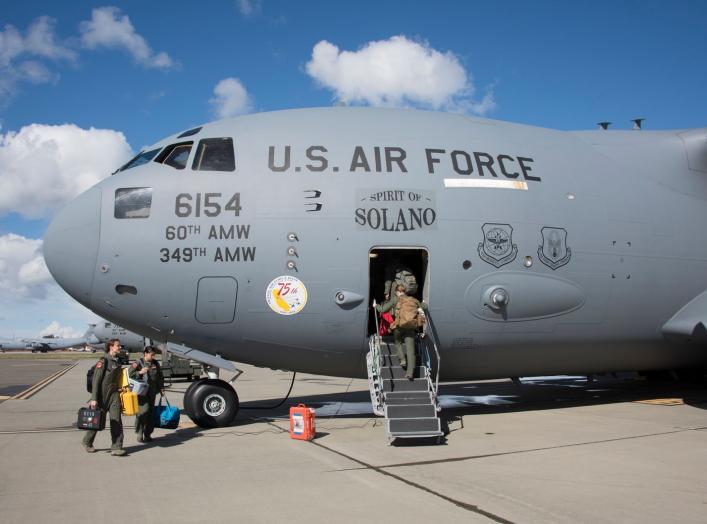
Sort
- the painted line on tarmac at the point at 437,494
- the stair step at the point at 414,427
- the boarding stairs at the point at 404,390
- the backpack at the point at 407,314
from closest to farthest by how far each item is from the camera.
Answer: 1. the painted line on tarmac at the point at 437,494
2. the stair step at the point at 414,427
3. the boarding stairs at the point at 404,390
4. the backpack at the point at 407,314

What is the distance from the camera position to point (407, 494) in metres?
5.95

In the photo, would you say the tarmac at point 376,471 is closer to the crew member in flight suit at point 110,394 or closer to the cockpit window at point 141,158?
the crew member in flight suit at point 110,394

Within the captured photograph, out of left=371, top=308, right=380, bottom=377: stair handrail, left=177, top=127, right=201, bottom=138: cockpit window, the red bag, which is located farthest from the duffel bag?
left=177, top=127, right=201, bottom=138: cockpit window

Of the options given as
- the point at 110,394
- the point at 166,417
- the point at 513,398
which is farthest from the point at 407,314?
the point at 513,398

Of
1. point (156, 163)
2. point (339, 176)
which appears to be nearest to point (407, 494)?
point (339, 176)

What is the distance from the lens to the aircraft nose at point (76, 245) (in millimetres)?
9758

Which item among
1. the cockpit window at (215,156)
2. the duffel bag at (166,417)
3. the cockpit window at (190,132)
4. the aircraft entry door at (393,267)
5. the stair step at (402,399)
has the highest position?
the cockpit window at (190,132)

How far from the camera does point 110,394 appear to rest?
27.7ft

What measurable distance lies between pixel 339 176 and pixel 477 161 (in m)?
2.56

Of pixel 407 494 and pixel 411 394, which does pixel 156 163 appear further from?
pixel 407 494

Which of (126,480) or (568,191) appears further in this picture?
(568,191)

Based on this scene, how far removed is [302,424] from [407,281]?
3104mm

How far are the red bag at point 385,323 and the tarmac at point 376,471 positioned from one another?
1668 mm

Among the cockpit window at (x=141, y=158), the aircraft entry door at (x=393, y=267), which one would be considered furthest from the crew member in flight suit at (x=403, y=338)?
the cockpit window at (x=141, y=158)
